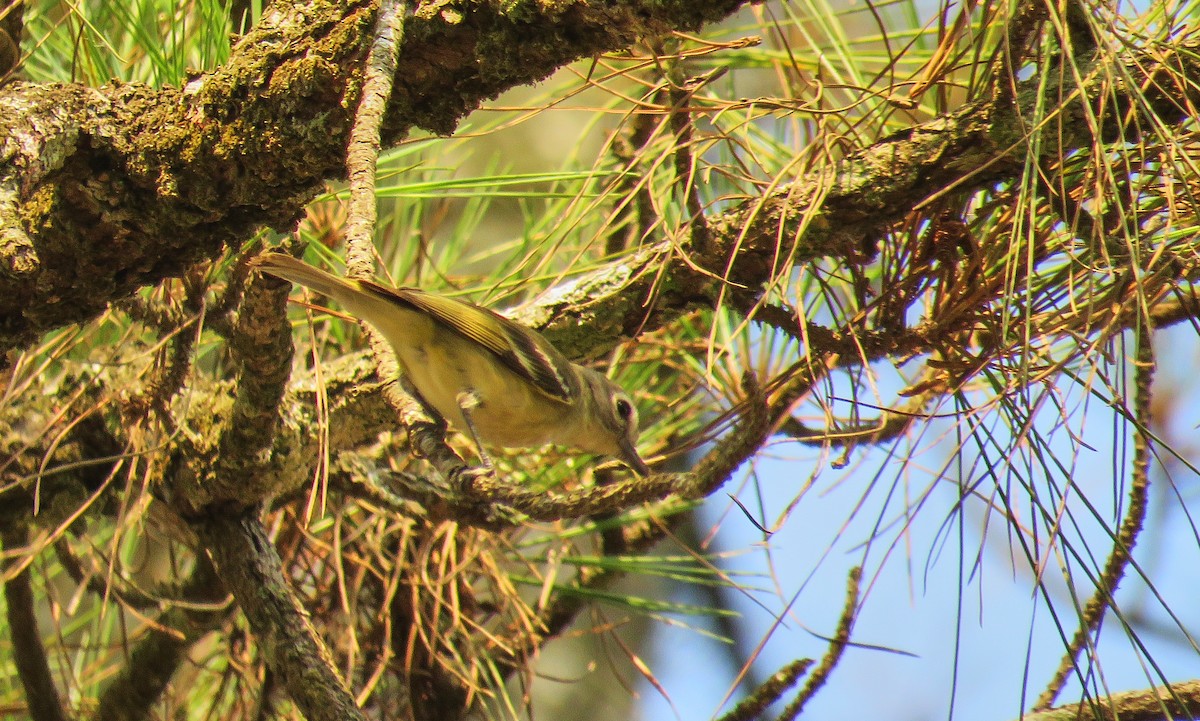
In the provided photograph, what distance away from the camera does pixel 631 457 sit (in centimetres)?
265

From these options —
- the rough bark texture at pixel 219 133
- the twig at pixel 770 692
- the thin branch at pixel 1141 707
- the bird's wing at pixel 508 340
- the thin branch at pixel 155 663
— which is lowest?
the thin branch at pixel 155 663

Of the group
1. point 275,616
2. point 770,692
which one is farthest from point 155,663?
point 770,692

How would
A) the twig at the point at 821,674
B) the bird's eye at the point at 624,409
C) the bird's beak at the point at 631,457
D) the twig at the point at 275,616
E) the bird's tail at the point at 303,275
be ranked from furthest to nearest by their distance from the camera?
the bird's eye at the point at 624,409 → the bird's beak at the point at 631,457 → the twig at the point at 821,674 → the twig at the point at 275,616 → the bird's tail at the point at 303,275

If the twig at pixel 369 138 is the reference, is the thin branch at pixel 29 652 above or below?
below

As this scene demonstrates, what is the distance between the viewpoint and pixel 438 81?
1.50 meters

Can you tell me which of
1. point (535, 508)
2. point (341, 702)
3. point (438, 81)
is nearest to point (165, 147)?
point (438, 81)

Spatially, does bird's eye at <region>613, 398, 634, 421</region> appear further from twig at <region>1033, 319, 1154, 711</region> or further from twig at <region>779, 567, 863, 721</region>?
twig at <region>1033, 319, 1154, 711</region>

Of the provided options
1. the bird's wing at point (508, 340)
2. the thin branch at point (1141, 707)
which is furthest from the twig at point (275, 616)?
the thin branch at point (1141, 707)

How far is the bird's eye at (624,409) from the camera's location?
2.69 meters

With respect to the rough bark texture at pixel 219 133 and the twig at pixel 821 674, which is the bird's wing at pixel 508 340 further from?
the twig at pixel 821 674

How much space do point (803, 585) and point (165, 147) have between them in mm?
1106

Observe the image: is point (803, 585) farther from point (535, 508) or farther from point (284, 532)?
point (284, 532)

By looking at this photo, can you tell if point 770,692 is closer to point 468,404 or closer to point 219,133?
point 468,404

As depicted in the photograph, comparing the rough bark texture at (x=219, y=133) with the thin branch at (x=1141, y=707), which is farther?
the thin branch at (x=1141, y=707)
